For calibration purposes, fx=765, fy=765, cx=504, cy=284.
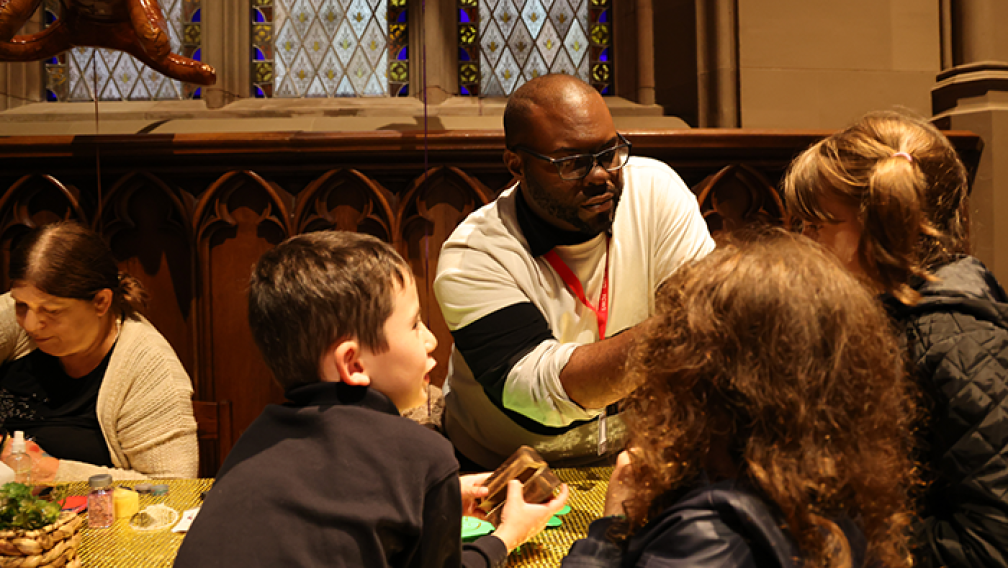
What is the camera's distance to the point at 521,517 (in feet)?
4.77

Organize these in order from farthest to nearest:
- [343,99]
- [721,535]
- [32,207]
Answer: [343,99] < [32,207] < [721,535]

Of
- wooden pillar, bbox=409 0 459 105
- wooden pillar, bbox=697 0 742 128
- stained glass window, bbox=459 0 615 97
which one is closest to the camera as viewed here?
wooden pillar, bbox=697 0 742 128

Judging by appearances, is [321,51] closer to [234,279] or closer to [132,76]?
[132,76]

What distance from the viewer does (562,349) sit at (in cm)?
191

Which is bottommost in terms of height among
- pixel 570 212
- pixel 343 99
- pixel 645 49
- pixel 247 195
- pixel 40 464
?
pixel 40 464

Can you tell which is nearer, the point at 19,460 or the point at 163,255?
the point at 19,460

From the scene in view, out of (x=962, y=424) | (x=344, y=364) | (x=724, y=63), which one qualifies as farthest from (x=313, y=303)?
(x=724, y=63)

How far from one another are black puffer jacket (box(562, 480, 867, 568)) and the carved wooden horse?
116 inches

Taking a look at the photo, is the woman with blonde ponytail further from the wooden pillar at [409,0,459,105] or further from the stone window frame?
the wooden pillar at [409,0,459,105]

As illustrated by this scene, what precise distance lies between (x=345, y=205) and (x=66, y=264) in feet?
4.09

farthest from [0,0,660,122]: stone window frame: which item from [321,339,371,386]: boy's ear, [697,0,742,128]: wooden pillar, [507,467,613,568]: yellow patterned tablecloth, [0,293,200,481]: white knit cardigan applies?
[321,339,371,386]: boy's ear

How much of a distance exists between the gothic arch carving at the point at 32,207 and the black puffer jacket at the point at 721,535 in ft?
10.7

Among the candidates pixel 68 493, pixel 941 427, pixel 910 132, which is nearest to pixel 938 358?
pixel 941 427

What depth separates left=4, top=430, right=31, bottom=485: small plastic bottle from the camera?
194 centimetres
